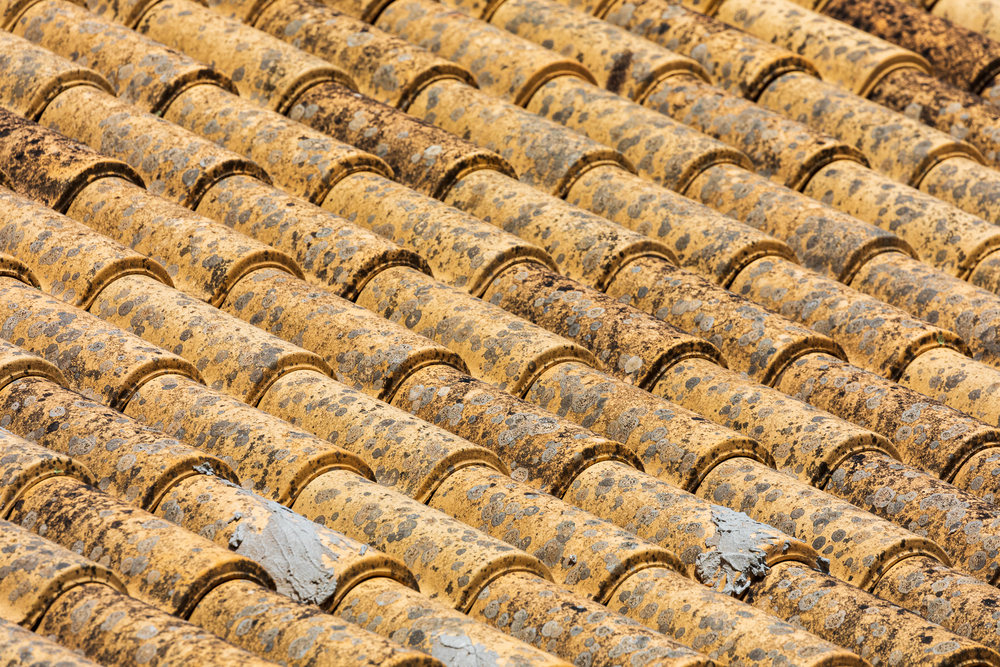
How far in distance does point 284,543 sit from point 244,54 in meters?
3.31

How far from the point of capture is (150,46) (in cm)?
668

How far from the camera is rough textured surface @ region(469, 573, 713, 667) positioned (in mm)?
3971

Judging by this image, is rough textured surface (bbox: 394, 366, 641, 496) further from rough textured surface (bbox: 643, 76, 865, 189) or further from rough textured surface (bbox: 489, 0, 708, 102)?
rough textured surface (bbox: 489, 0, 708, 102)

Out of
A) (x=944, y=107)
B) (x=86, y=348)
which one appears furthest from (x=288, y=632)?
(x=944, y=107)

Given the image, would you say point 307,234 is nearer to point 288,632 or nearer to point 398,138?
point 398,138

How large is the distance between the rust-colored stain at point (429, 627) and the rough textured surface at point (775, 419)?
5.49 feet

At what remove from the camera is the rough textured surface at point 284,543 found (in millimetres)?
4078

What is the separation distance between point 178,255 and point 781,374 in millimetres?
→ 2330

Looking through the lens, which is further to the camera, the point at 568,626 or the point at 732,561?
the point at 732,561

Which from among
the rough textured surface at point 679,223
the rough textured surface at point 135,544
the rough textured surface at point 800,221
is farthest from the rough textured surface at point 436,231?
the rough textured surface at point 135,544

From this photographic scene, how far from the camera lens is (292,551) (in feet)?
13.5

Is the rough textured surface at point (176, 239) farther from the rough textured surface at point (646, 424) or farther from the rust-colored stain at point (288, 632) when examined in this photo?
the rust-colored stain at point (288, 632)

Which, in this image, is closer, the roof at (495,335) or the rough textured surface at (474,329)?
the roof at (495,335)

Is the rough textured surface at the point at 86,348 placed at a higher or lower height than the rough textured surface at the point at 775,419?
lower
